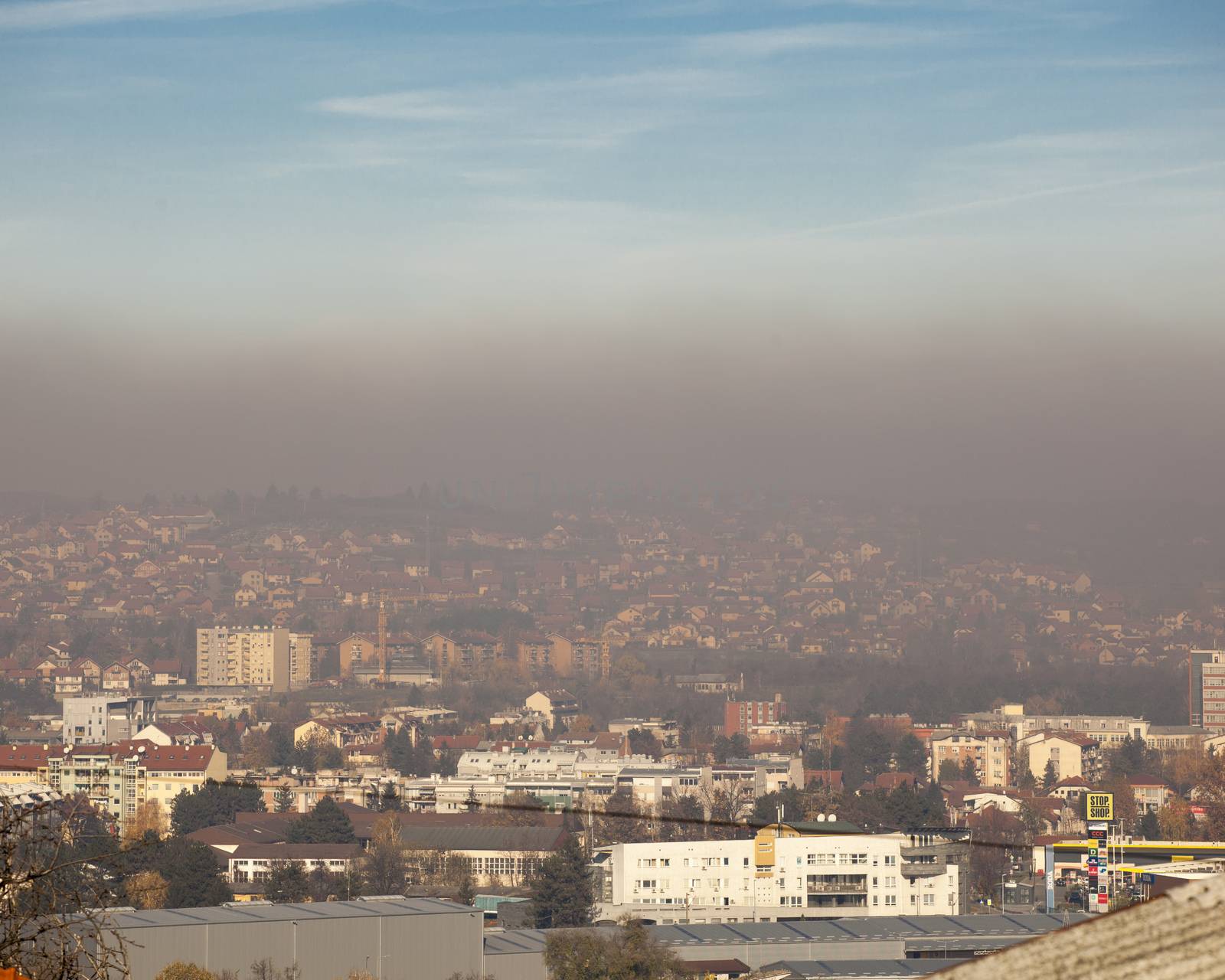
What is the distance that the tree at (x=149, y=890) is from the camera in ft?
49.8

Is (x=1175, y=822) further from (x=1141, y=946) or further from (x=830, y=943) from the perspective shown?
(x=1141, y=946)

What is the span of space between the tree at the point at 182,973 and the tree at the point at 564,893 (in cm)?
606

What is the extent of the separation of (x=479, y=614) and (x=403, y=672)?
243 inches

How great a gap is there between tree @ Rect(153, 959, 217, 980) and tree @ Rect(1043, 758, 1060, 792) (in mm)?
23049

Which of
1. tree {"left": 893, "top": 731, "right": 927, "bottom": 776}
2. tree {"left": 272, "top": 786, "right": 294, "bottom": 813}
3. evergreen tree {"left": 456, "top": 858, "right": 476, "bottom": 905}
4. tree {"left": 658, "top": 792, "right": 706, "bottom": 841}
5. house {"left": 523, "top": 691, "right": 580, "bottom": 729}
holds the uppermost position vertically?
house {"left": 523, "top": 691, "right": 580, "bottom": 729}

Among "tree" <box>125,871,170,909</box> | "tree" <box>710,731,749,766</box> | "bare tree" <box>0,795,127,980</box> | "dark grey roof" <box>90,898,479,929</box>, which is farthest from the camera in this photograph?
"tree" <box>710,731,749,766</box>

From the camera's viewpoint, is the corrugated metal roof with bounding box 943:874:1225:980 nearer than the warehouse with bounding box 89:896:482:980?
Yes

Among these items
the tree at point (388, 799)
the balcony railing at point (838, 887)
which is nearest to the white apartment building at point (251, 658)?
the tree at point (388, 799)

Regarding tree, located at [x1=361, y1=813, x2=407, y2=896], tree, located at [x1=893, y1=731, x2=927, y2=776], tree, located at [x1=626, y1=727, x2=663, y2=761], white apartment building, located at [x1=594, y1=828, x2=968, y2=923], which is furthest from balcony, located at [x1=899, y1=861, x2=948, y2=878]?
tree, located at [x1=626, y1=727, x2=663, y2=761]

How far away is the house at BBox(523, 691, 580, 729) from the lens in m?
48.1

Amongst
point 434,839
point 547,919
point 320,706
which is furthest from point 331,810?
point 320,706

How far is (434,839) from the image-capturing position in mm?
22656

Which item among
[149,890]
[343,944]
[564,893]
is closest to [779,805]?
[564,893]

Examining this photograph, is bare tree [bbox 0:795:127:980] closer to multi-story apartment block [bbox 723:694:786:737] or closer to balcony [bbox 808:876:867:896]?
balcony [bbox 808:876:867:896]
